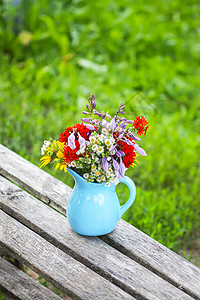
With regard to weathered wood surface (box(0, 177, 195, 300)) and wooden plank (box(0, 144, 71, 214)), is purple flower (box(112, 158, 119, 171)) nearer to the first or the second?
weathered wood surface (box(0, 177, 195, 300))

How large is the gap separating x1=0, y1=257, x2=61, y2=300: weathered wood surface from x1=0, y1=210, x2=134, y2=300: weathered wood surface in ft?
0.57

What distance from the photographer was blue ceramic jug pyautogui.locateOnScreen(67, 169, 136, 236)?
1391 millimetres

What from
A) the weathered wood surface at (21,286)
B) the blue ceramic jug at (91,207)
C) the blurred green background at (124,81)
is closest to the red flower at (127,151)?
the blue ceramic jug at (91,207)

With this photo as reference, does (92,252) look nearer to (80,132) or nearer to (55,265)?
(55,265)

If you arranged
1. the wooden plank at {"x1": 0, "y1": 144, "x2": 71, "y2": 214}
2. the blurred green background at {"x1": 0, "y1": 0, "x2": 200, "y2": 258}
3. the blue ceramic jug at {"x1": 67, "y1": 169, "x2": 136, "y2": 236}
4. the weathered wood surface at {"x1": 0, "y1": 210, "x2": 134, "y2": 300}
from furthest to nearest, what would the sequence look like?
1. the blurred green background at {"x1": 0, "y1": 0, "x2": 200, "y2": 258}
2. the wooden plank at {"x1": 0, "y1": 144, "x2": 71, "y2": 214}
3. the blue ceramic jug at {"x1": 67, "y1": 169, "x2": 136, "y2": 236}
4. the weathered wood surface at {"x1": 0, "y1": 210, "x2": 134, "y2": 300}

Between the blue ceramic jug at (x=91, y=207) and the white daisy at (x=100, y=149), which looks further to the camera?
the blue ceramic jug at (x=91, y=207)

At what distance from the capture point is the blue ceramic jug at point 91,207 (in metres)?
1.39

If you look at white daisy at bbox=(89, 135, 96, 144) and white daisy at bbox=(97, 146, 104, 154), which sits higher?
white daisy at bbox=(89, 135, 96, 144)

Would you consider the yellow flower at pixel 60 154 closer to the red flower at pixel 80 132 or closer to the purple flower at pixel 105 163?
the red flower at pixel 80 132

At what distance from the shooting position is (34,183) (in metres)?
1.75

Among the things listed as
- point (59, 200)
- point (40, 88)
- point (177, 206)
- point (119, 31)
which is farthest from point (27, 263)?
point (119, 31)

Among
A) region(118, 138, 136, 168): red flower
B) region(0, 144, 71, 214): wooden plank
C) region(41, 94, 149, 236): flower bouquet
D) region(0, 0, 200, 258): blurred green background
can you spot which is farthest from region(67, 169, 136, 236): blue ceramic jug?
region(0, 0, 200, 258): blurred green background

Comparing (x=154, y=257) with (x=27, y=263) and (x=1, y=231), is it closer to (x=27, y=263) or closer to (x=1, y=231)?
(x=27, y=263)

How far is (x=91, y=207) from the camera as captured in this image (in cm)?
139
